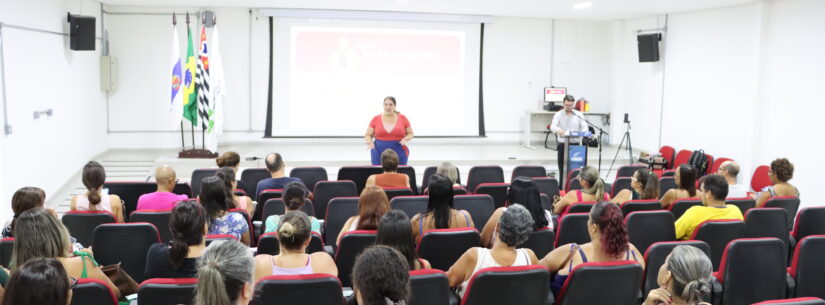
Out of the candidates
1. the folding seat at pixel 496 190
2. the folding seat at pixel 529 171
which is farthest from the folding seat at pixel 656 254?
the folding seat at pixel 529 171

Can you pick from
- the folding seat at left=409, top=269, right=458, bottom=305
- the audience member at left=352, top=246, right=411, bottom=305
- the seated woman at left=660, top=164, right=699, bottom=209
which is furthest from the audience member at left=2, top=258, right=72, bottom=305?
the seated woman at left=660, top=164, right=699, bottom=209

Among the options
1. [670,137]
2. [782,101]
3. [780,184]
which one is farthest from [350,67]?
[780,184]

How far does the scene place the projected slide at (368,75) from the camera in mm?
13039

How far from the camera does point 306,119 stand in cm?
1329

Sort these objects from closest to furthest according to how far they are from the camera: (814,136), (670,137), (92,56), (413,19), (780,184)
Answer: (780,184)
(814,136)
(92,56)
(670,137)
(413,19)

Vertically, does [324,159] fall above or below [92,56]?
below

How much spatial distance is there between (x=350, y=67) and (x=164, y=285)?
421 inches

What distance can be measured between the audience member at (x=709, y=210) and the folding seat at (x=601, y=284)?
154 centimetres

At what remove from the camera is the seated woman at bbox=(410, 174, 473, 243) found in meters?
4.34

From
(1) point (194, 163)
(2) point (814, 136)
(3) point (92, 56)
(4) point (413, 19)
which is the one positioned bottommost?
(1) point (194, 163)

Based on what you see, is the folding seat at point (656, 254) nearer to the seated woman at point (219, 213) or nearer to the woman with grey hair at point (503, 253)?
the woman with grey hair at point (503, 253)

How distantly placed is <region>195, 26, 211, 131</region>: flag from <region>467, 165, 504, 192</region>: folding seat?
5.50 m

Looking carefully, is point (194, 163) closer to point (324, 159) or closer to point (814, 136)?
point (324, 159)

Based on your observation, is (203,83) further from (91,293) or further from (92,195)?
(91,293)
